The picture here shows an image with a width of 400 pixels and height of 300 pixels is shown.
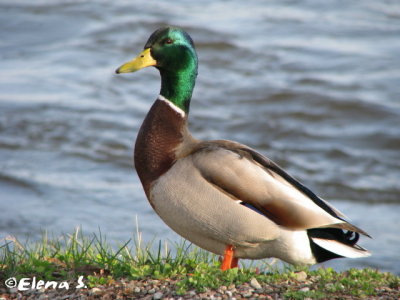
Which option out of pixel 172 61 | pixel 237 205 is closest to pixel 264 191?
pixel 237 205

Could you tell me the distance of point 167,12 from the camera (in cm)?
1502

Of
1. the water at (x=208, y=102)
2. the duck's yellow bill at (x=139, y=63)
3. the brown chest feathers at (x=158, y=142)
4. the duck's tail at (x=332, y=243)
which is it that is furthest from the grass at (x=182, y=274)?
the water at (x=208, y=102)

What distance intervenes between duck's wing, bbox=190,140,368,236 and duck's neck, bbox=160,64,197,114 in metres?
0.51

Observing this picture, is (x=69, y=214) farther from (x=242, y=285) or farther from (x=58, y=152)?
(x=242, y=285)

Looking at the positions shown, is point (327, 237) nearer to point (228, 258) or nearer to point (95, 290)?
point (228, 258)

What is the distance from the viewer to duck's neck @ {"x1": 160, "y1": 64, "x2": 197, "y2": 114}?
4.73 metres

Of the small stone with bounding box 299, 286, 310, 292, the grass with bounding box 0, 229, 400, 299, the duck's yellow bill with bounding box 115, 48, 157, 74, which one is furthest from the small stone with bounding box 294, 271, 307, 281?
the duck's yellow bill with bounding box 115, 48, 157, 74

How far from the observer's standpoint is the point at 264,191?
423 centimetres

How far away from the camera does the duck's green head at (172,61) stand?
15.3 ft

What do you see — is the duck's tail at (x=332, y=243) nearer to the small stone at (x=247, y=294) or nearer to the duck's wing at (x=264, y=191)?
the duck's wing at (x=264, y=191)

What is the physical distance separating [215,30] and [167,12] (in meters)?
1.54

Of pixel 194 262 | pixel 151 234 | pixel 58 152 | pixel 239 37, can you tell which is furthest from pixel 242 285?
pixel 239 37

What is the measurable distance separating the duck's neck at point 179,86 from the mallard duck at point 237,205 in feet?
1.03

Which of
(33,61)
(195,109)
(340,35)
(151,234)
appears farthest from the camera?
(340,35)
